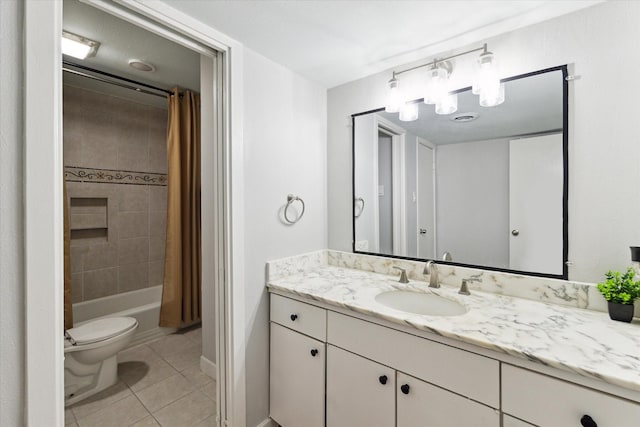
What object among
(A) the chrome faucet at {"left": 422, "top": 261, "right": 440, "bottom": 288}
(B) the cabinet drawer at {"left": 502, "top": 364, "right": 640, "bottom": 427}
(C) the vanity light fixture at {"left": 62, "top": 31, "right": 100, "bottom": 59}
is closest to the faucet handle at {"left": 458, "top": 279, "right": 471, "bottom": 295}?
(A) the chrome faucet at {"left": 422, "top": 261, "right": 440, "bottom": 288}

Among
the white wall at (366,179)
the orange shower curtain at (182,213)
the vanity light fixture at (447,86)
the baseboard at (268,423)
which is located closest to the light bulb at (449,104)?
the vanity light fixture at (447,86)

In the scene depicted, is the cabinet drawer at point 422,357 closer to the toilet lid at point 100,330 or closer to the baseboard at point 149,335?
the toilet lid at point 100,330

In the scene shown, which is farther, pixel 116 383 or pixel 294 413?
pixel 116 383

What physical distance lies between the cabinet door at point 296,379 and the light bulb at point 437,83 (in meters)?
1.41

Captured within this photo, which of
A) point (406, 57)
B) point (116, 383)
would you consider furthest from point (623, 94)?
point (116, 383)

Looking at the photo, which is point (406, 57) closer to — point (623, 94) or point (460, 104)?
point (460, 104)

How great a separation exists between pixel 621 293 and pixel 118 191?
375 centimetres

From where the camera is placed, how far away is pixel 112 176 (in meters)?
2.90

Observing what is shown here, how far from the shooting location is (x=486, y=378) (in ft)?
3.10

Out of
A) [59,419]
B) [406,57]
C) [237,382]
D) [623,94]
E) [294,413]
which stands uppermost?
[406,57]

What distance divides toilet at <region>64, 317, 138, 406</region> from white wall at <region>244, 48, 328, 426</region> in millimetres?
1122

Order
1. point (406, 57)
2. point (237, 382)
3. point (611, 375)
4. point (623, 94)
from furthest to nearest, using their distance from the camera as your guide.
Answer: point (406, 57), point (237, 382), point (623, 94), point (611, 375)

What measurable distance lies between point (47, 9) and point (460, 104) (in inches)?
67.8

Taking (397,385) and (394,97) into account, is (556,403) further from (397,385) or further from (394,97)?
(394,97)
